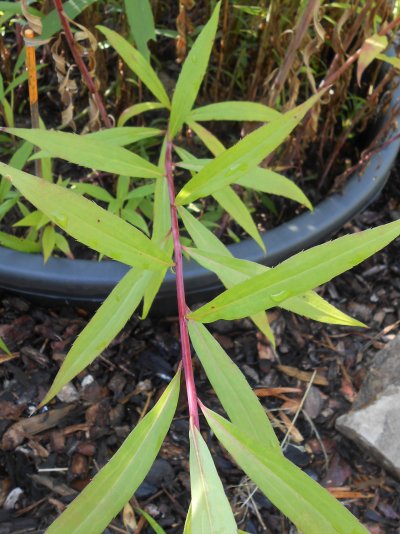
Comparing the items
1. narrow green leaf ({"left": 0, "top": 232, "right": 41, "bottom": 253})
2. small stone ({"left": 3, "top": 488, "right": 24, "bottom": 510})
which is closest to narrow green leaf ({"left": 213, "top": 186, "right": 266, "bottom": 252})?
narrow green leaf ({"left": 0, "top": 232, "right": 41, "bottom": 253})

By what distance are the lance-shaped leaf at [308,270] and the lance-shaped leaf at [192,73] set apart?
369 millimetres

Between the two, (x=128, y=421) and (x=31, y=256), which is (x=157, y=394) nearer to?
(x=128, y=421)

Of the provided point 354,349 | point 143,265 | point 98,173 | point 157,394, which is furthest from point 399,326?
point 143,265

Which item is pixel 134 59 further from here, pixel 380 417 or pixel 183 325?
pixel 380 417

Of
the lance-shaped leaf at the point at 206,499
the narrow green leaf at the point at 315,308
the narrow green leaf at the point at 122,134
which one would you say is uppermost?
the narrow green leaf at the point at 122,134

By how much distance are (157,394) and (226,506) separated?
2.03 feet

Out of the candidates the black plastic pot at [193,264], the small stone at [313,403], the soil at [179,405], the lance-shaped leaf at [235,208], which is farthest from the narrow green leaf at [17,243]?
the small stone at [313,403]

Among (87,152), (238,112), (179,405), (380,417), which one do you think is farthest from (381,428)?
(87,152)

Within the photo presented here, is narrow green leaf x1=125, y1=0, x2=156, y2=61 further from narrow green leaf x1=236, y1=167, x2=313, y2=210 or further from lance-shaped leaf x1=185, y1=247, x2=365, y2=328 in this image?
lance-shaped leaf x1=185, y1=247, x2=365, y2=328

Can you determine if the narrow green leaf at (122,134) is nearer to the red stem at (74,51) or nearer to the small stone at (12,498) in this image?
the red stem at (74,51)

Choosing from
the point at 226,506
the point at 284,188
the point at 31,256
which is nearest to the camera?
the point at 226,506

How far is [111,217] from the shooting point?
572 millimetres

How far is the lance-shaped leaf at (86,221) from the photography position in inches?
21.4

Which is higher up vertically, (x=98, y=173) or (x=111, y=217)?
(x=111, y=217)
